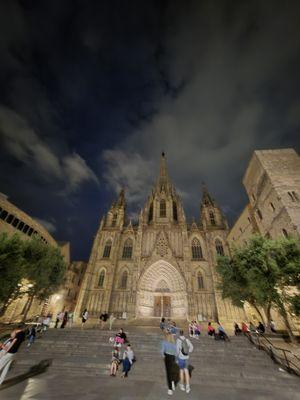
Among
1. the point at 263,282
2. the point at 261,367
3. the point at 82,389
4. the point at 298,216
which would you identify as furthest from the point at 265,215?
the point at 82,389

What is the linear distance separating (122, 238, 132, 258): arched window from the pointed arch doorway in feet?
12.1

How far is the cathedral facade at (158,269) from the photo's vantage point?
20.4 m

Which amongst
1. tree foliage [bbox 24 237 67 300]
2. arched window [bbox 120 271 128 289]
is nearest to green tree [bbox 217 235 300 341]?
arched window [bbox 120 271 128 289]

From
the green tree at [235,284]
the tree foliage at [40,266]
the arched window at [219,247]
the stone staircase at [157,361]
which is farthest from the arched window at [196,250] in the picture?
the tree foliage at [40,266]

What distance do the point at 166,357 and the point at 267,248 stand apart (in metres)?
9.02

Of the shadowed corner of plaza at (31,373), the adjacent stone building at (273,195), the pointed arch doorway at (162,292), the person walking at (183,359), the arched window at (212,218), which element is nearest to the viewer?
the person walking at (183,359)

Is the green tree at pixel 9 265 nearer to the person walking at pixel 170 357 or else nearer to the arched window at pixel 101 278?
the person walking at pixel 170 357

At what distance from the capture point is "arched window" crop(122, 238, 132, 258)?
981 inches

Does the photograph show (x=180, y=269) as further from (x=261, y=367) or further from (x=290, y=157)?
(x=290, y=157)

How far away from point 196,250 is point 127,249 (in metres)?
9.92

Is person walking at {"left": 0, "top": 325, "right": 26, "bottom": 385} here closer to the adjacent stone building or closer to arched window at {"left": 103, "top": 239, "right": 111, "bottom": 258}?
the adjacent stone building

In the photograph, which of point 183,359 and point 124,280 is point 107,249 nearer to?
point 124,280

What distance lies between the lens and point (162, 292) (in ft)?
74.1

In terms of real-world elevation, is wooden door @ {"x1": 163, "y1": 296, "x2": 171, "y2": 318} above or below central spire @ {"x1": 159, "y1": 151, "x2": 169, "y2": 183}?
below
